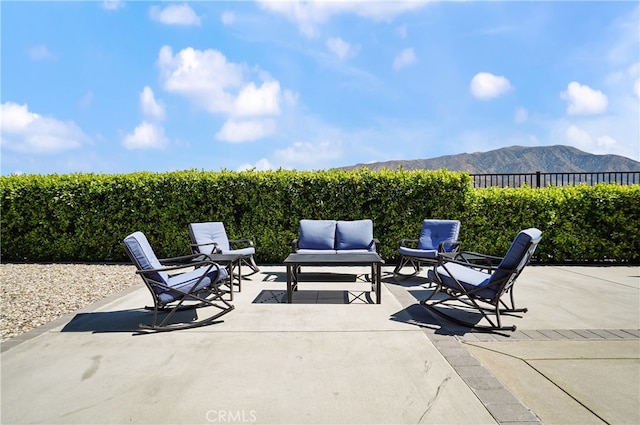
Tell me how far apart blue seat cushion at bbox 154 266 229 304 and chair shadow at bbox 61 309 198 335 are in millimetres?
382

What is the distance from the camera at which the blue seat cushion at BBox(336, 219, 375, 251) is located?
7680mm

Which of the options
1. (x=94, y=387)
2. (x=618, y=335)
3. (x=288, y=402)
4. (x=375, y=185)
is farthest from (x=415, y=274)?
(x=94, y=387)

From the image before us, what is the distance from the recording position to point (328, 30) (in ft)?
24.1

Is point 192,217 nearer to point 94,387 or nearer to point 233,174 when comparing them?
point 233,174

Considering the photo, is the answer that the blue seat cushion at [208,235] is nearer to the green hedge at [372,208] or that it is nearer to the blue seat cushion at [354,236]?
the green hedge at [372,208]

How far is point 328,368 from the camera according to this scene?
3240 millimetres

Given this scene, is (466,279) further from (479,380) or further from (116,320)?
(116,320)

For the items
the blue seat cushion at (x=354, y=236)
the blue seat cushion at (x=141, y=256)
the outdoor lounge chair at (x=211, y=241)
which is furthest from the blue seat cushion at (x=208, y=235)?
the blue seat cushion at (x=141, y=256)

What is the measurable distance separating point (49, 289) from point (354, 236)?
17.6 feet

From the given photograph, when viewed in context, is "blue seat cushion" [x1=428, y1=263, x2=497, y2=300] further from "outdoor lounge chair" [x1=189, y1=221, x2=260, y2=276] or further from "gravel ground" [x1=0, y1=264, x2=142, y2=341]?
"gravel ground" [x1=0, y1=264, x2=142, y2=341]

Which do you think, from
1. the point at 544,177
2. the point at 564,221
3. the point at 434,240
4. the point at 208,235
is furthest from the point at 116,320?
the point at 544,177

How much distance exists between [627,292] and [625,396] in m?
4.29

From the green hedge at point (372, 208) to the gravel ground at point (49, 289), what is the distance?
1502 millimetres

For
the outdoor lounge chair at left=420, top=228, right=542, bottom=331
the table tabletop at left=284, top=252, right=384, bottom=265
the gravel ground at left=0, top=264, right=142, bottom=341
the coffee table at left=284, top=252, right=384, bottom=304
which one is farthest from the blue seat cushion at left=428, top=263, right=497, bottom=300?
the gravel ground at left=0, top=264, right=142, bottom=341
